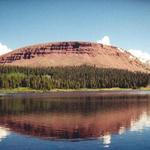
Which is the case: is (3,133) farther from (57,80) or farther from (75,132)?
(57,80)

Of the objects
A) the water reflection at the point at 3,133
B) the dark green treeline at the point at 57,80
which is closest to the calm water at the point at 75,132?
the water reflection at the point at 3,133

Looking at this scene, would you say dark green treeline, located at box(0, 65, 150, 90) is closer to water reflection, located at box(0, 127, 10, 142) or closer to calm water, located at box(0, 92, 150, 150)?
calm water, located at box(0, 92, 150, 150)

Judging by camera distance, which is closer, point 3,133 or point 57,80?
point 3,133

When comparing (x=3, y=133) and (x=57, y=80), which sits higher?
(x=57, y=80)

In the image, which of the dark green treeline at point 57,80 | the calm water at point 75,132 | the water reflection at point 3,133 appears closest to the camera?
the calm water at point 75,132

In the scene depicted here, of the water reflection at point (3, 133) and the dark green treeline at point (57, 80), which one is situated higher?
the dark green treeline at point (57, 80)

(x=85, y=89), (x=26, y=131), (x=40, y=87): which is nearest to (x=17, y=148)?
(x=26, y=131)

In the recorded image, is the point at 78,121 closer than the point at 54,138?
No

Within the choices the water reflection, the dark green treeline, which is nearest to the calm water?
the water reflection

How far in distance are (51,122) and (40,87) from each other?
101007mm

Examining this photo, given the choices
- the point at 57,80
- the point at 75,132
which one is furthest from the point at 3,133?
the point at 57,80

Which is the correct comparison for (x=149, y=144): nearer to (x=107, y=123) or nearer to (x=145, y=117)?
(x=107, y=123)

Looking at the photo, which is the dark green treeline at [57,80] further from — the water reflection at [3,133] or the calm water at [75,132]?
the water reflection at [3,133]

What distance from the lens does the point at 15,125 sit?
38875 millimetres
